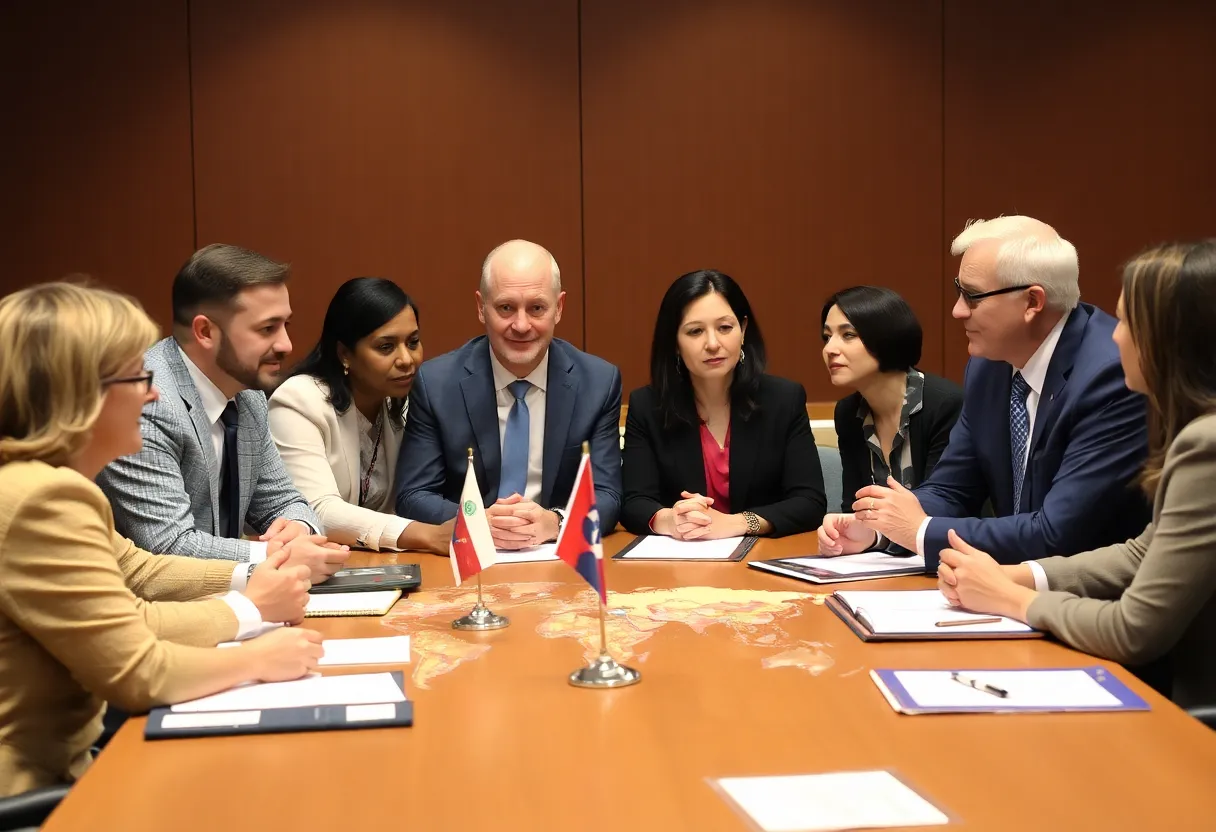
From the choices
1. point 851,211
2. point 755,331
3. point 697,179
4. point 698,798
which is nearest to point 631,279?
point 697,179

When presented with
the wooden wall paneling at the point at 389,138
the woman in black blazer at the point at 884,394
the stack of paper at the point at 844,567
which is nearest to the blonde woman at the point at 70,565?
the stack of paper at the point at 844,567

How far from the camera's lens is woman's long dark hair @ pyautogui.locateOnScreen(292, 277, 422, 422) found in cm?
379

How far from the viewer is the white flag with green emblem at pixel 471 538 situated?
246 centimetres

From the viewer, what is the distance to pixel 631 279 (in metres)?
5.73

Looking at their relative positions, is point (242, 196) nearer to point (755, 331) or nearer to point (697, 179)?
point (697, 179)

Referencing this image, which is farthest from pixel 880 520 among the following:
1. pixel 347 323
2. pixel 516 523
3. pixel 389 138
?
pixel 389 138

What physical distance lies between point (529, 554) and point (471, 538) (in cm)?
74

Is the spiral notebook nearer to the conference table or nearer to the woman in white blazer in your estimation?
the conference table

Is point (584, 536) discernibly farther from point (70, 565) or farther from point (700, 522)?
point (700, 522)

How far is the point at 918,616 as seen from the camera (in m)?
2.39

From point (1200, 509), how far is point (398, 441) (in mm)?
2594

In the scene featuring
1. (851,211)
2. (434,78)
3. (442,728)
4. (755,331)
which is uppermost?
(434,78)

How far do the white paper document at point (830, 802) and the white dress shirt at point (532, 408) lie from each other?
2.20 metres

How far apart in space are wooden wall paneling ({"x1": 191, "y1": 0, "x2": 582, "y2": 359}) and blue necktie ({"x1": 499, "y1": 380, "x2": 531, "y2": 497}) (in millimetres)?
2023
